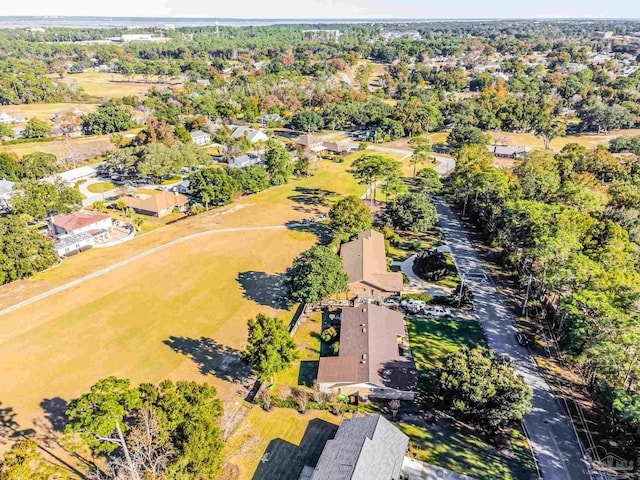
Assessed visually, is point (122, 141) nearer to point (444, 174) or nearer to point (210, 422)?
point (444, 174)

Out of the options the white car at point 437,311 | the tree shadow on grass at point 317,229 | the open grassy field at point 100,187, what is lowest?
the white car at point 437,311

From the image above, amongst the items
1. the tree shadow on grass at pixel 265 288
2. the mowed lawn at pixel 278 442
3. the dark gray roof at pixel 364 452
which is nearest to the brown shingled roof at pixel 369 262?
the tree shadow on grass at pixel 265 288

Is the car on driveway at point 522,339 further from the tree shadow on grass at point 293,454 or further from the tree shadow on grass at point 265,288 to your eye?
the tree shadow on grass at point 265,288

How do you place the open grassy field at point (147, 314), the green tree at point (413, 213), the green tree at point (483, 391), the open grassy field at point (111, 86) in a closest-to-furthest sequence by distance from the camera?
the green tree at point (483, 391)
the open grassy field at point (147, 314)
the green tree at point (413, 213)
the open grassy field at point (111, 86)

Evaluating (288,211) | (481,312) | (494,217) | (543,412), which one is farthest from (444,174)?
(543,412)

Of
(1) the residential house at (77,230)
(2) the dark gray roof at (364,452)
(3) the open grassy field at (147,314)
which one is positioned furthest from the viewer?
(1) the residential house at (77,230)

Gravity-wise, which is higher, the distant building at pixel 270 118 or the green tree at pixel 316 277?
the distant building at pixel 270 118

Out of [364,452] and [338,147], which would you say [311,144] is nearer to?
[338,147]
